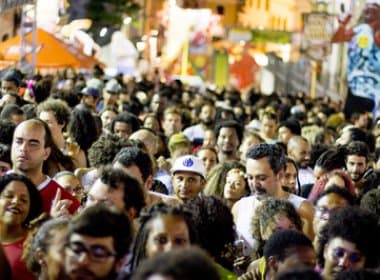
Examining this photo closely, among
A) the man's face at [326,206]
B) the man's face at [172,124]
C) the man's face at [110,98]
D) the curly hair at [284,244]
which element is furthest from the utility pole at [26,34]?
the curly hair at [284,244]

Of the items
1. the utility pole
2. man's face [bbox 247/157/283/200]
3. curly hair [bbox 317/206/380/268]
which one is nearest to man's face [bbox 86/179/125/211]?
curly hair [bbox 317/206/380/268]

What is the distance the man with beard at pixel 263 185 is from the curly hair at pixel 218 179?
3.33 feet

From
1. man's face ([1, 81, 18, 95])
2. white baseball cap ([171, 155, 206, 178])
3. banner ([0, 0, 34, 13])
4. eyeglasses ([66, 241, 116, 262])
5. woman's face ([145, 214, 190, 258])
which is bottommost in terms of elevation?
white baseball cap ([171, 155, 206, 178])

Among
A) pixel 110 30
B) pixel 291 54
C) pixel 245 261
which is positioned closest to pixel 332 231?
pixel 245 261

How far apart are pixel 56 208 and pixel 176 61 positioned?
46.0m

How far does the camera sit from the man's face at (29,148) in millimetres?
9227

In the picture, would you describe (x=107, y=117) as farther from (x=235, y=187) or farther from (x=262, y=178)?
(x=262, y=178)

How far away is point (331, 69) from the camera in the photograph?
52812 mm

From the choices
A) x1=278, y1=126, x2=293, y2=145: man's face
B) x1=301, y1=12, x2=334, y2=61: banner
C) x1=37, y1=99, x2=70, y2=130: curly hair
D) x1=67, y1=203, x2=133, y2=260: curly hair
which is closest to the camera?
x1=67, y1=203, x2=133, y2=260: curly hair

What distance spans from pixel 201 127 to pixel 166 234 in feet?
33.8

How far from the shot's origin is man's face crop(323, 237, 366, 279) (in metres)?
6.77

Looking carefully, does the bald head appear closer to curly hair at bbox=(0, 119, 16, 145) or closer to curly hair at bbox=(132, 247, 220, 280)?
curly hair at bbox=(0, 119, 16, 145)

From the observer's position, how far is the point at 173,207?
694cm

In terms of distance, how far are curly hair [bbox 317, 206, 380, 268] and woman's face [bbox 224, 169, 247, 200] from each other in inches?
118
